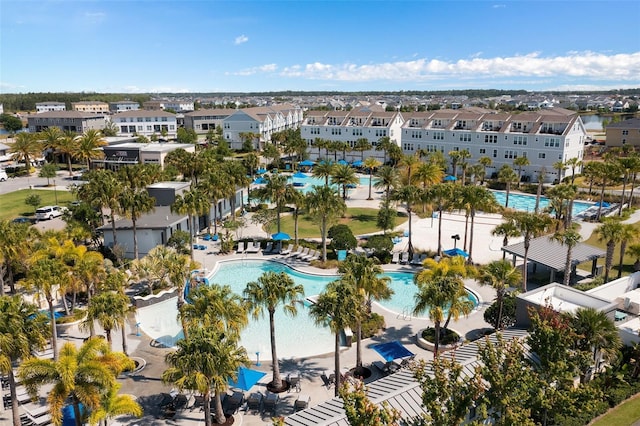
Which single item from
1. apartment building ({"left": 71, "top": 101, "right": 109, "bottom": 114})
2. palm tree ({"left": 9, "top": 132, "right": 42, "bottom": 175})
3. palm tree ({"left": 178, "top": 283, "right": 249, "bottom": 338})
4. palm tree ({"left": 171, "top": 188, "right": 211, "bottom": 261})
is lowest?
palm tree ({"left": 178, "top": 283, "right": 249, "bottom": 338})

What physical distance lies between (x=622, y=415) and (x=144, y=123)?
135m

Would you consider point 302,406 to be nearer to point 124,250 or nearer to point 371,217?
point 124,250

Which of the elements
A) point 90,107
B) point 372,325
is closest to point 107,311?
point 372,325

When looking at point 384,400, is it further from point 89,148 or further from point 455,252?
point 89,148

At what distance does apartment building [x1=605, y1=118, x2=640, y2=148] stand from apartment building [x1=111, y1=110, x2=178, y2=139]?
108m

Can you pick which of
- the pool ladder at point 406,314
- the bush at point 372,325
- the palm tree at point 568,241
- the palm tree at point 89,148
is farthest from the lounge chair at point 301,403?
the palm tree at point 89,148

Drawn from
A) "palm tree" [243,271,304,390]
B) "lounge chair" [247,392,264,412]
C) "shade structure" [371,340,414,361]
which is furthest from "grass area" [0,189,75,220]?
"shade structure" [371,340,414,361]

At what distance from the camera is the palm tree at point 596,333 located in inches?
858

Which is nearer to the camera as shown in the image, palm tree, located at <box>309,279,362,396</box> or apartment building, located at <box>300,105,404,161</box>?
palm tree, located at <box>309,279,362,396</box>

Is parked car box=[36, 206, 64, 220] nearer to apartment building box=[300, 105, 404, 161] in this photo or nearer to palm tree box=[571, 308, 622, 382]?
apartment building box=[300, 105, 404, 161]

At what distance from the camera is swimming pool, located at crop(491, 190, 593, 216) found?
208ft

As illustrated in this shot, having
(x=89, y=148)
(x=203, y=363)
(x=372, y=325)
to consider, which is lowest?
(x=372, y=325)

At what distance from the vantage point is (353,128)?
9831 cm

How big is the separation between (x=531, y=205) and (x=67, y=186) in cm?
7239
